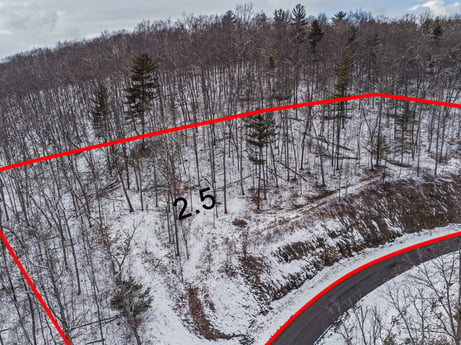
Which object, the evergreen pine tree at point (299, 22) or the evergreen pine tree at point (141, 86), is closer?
the evergreen pine tree at point (141, 86)

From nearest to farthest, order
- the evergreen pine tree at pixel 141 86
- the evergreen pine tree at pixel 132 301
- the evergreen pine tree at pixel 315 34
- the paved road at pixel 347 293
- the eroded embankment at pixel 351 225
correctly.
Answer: the evergreen pine tree at pixel 132 301 → the paved road at pixel 347 293 → the eroded embankment at pixel 351 225 → the evergreen pine tree at pixel 141 86 → the evergreen pine tree at pixel 315 34

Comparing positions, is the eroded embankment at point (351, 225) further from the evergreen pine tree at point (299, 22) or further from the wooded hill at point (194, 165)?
the evergreen pine tree at point (299, 22)

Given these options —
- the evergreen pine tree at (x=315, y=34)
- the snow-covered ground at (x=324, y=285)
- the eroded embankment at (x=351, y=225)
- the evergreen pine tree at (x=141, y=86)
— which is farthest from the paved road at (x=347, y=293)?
the evergreen pine tree at (x=315, y=34)

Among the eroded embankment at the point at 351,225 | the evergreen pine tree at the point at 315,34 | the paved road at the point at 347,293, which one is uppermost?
the evergreen pine tree at the point at 315,34

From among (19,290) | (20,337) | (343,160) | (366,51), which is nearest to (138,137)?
(19,290)

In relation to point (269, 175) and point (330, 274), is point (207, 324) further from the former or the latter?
point (269, 175)

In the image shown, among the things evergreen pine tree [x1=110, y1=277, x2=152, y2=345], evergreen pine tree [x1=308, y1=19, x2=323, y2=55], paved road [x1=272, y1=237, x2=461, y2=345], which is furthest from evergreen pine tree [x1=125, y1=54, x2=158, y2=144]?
evergreen pine tree [x1=308, y1=19, x2=323, y2=55]

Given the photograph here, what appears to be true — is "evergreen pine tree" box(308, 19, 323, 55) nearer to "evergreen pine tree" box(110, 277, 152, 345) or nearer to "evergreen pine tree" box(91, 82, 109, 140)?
"evergreen pine tree" box(91, 82, 109, 140)

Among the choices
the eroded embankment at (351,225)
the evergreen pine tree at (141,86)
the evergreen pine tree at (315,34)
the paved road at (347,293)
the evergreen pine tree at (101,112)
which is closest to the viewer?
the paved road at (347,293)
